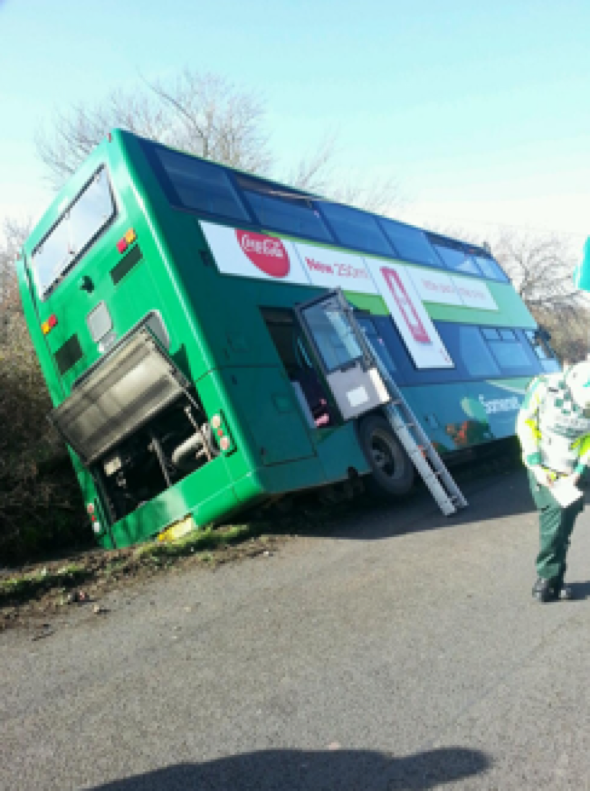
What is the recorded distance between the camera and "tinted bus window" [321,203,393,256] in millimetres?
9789

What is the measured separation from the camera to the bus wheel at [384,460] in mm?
8180

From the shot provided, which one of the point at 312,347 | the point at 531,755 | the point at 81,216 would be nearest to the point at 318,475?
the point at 312,347

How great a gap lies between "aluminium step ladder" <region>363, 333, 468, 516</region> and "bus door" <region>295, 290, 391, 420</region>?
0.16 meters

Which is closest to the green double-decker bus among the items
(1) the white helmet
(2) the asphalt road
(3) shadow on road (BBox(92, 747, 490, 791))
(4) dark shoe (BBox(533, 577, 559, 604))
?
(2) the asphalt road

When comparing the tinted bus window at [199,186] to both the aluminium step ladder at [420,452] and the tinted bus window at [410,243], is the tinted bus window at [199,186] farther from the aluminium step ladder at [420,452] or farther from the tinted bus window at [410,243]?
the tinted bus window at [410,243]

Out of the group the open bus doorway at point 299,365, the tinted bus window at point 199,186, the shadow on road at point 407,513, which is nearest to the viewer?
the tinted bus window at point 199,186

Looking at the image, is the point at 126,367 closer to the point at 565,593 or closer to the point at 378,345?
the point at 378,345

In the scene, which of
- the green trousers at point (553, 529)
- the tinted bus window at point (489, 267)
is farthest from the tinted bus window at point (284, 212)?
the tinted bus window at point (489, 267)

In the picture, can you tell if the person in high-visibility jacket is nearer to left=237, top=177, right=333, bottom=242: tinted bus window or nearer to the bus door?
the bus door

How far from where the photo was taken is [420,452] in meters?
7.98

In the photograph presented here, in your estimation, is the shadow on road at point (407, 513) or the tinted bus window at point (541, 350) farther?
the tinted bus window at point (541, 350)

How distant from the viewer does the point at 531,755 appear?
288cm

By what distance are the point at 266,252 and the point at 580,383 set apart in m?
4.60

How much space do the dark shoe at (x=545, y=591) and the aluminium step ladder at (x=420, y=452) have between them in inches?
120
